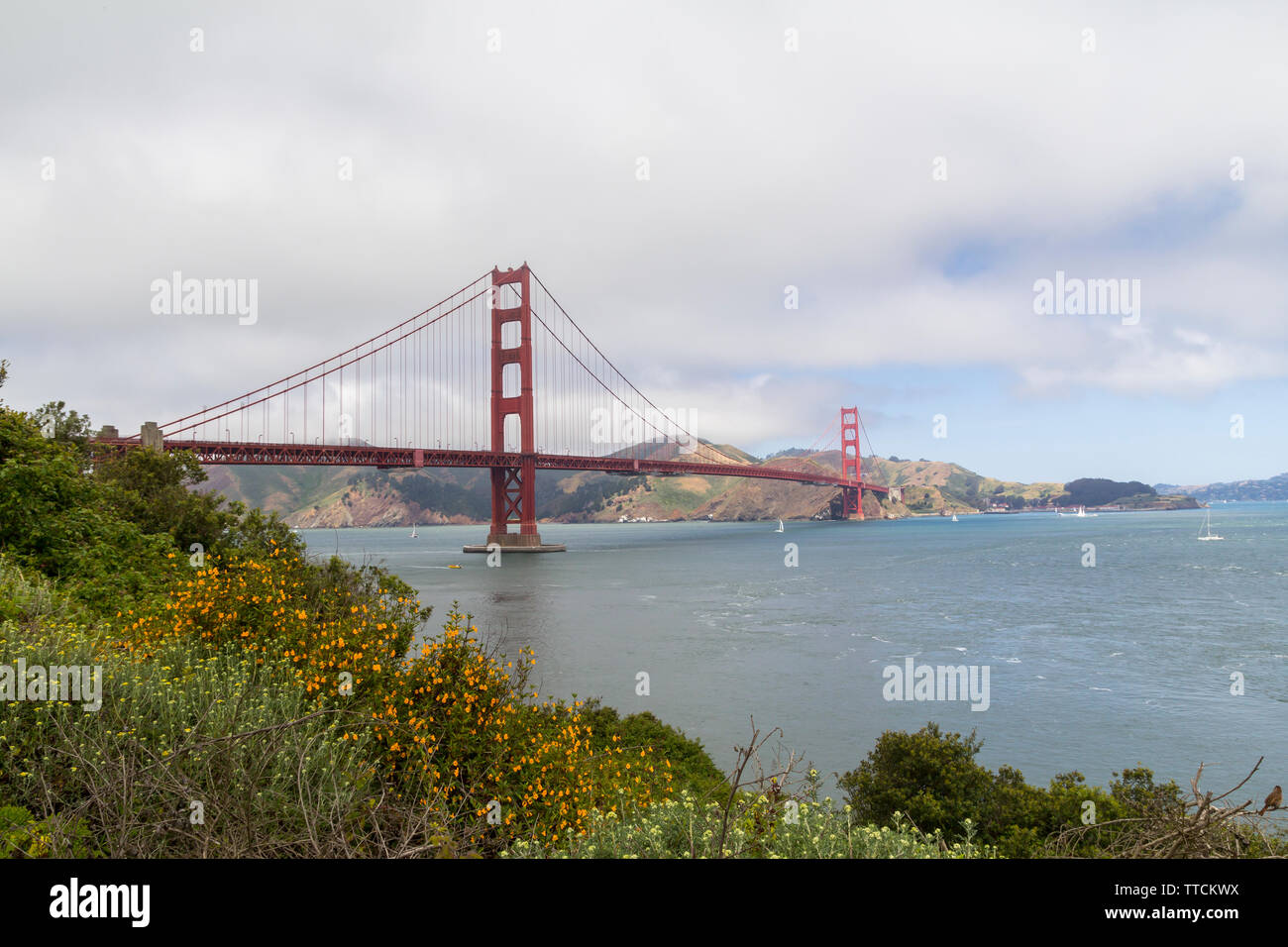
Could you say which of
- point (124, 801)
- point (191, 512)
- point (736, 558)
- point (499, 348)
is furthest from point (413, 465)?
point (124, 801)

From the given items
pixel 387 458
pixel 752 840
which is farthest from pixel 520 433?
pixel 752 840

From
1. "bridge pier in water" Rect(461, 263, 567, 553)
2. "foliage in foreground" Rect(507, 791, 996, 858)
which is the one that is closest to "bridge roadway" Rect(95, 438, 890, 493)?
"bridge pier in water" Rect(461, 263, 567, 553)

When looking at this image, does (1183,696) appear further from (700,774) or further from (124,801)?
(124,801)

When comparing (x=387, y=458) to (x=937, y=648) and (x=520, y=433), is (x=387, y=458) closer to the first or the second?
(x=520, y=433)

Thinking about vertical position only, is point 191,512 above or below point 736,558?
above

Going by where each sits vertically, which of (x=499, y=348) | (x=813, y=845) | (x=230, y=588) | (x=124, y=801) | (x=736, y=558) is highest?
(x=499, y=348)

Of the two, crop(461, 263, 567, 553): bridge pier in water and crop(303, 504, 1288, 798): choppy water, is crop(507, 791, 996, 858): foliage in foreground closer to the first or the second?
crop(303, 504, 1288, 798): choppy water
